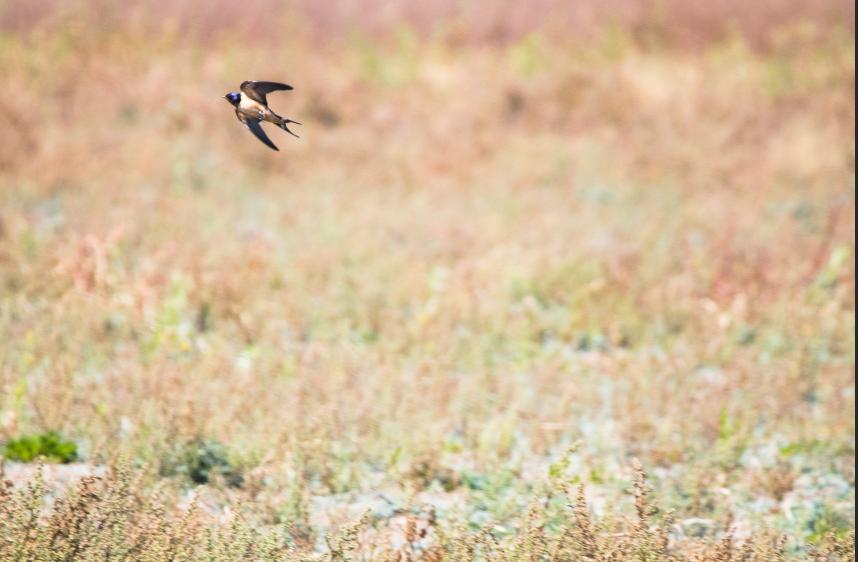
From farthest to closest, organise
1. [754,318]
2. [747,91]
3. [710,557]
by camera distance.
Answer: [747,91], [754,318], [710,557]

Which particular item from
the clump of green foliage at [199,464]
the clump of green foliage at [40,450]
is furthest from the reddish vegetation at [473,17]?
the clump of green foliage at [199,464]

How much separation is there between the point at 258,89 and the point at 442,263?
12.4ft

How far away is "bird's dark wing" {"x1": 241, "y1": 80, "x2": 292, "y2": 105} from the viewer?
2.61 meters

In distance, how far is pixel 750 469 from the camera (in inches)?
148

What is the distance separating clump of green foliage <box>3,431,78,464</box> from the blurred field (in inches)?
4.3

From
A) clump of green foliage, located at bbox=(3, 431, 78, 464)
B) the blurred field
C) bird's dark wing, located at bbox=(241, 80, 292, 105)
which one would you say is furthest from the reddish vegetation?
bird's dark wing, located at bbox=(241, 80, 292, 105)

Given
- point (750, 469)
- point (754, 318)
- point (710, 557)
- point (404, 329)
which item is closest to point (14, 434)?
point (404, 329)

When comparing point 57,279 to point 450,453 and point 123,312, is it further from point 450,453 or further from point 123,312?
point 450,453

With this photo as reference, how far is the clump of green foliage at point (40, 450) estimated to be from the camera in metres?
3.37

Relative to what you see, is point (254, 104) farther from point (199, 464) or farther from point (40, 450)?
point (40, 450)

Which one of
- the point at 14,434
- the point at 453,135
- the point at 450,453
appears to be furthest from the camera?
the point at 453,135

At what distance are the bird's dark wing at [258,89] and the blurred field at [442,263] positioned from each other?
154 cm

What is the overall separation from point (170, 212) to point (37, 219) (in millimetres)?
1118

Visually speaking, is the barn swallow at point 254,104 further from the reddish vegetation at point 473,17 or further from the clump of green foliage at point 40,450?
the reddish vegetation at point 473,17
